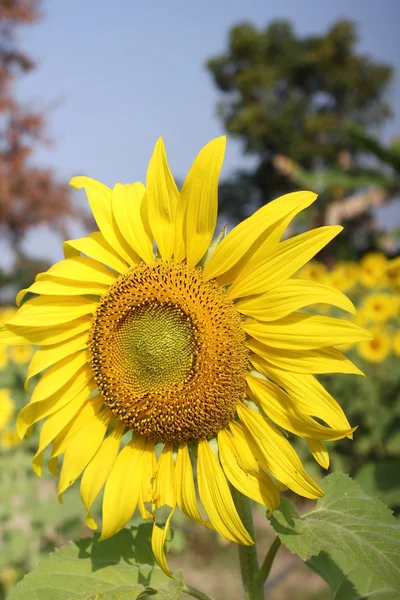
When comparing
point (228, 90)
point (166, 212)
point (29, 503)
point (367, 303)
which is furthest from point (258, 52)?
point (166, 212)

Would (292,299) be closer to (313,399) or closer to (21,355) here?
(313,399)

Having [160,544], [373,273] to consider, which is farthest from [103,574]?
[373,273]

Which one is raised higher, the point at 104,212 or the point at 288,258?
the point at 104,212

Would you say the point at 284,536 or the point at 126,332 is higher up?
the point at 126,332

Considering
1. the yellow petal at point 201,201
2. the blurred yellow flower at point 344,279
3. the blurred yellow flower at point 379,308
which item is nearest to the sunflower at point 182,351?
the yellow petal at point 201,201

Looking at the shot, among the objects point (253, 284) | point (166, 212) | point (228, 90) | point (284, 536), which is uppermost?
point (228, 90)

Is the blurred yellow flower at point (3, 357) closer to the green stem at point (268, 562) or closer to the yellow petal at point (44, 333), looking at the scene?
the yellow petal at point (44, 333)

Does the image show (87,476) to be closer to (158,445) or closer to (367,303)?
(158,445)
